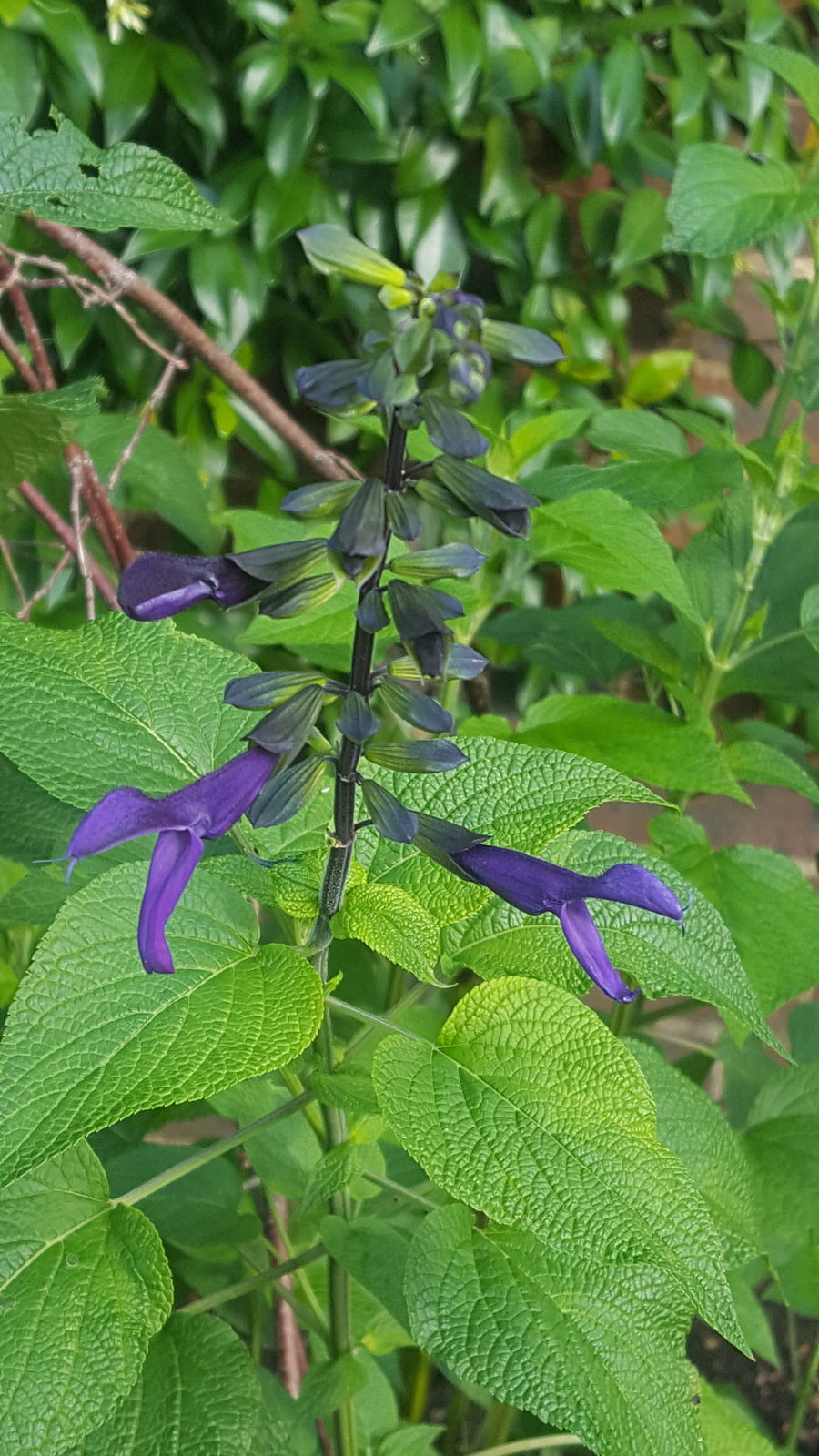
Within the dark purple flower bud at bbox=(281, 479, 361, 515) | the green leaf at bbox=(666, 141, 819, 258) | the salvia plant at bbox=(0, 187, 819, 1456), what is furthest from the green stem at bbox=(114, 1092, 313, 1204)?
the green leaf at bbox=(666, 141, 819, 258)

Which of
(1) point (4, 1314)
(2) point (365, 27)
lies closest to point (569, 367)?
(2) point (365, 27)

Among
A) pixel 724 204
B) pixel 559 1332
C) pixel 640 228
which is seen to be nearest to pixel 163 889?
pixel 559 1332

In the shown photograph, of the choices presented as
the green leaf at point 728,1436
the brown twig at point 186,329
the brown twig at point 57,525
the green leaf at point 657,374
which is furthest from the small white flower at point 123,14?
the green leaf at point 728,1436

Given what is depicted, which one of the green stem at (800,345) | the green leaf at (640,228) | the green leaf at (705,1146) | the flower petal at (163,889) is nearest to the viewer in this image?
the flower petal at (163,889)

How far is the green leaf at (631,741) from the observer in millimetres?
589

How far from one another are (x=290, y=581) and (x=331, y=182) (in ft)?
3.55

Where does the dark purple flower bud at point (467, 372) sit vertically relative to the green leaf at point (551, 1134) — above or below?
above

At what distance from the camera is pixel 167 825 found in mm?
314

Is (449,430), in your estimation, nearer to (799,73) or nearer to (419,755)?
(419,755)

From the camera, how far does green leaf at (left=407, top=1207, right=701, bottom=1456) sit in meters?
0.36

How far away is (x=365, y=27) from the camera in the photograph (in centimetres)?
113

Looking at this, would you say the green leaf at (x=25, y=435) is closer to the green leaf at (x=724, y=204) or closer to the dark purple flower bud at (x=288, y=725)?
the dark purple flower bud at (x=288, y=725)

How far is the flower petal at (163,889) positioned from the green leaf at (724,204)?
0.57 metres

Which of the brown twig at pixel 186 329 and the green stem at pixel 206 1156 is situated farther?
the brown twig at pixel 186 329
